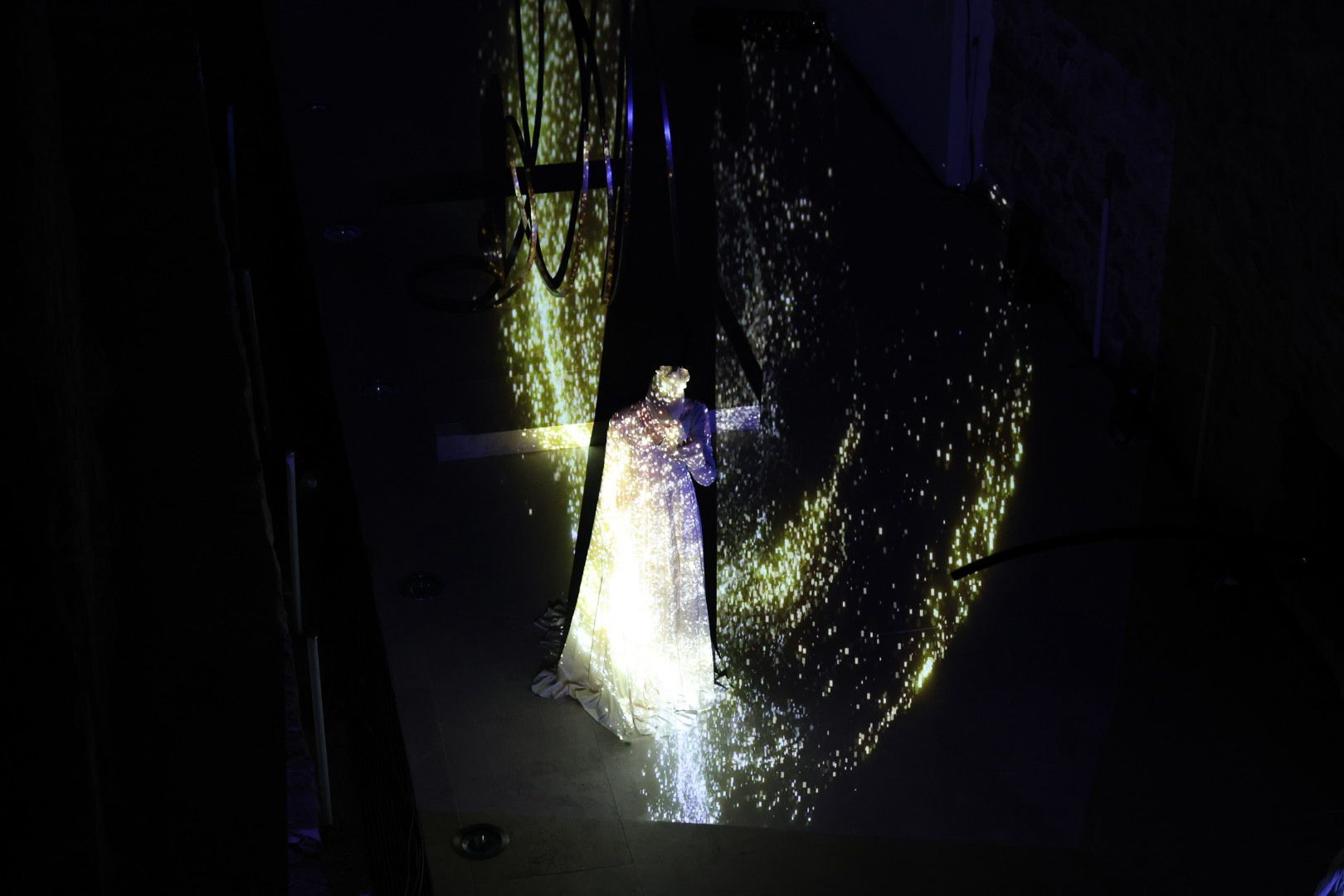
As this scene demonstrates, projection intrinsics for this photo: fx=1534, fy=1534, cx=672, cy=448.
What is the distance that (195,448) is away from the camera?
6.22 feet

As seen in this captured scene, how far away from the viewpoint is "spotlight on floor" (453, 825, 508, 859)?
4902 millimetres

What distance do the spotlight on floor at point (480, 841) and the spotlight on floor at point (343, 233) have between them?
463 cm

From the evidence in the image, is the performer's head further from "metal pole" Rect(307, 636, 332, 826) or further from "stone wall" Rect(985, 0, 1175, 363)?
"stone wall" Rect(985, 0, 1175, 363)

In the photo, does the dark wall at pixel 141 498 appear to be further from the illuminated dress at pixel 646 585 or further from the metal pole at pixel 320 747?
the illuminated dress at pixel 646 585

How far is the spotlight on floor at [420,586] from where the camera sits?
20.0 ft

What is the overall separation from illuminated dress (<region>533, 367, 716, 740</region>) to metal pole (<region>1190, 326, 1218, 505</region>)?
2520 millimetres

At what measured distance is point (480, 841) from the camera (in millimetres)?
4949

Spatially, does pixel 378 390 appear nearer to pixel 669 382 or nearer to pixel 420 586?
pixel 420 586

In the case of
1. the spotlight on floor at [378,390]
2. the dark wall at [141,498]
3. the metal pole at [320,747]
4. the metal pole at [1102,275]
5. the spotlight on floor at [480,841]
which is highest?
the dark wall at [141,498]

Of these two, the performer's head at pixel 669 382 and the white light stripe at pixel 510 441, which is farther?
the white light stripe at pixel 510 441

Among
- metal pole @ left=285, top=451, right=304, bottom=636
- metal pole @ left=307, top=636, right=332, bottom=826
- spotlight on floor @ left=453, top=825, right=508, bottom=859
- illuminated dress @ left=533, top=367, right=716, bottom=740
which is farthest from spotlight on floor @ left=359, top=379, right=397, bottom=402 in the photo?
metal pole @ left=307, top=636, right=332, bottom=826

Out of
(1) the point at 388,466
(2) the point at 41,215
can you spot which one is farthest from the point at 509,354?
(2) the point at 41,215

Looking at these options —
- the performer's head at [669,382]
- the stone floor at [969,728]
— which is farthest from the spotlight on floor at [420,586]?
the performer's head at [669,382]

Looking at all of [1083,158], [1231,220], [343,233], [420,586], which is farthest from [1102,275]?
[343,233]
